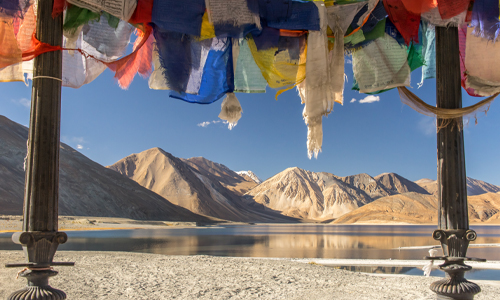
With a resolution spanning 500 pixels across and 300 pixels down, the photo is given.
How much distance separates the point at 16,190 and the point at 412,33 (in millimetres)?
68880

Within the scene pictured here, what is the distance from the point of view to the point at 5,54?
3152 mm

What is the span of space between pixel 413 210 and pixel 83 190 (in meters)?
77.3

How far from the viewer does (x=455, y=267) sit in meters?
3.21

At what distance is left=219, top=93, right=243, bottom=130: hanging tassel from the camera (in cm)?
389

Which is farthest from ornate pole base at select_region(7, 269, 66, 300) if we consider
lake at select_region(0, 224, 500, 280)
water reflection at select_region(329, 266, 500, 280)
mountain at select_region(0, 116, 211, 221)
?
mountain at select_region(0, 116, 211, 221)

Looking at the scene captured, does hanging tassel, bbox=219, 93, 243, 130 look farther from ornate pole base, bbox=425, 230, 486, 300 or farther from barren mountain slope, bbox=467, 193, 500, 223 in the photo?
barren mountain slope, bbox=467, 193, 500, 223

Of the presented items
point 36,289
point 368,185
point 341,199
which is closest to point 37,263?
point 36,289

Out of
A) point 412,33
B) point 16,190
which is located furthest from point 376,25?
point 16,190

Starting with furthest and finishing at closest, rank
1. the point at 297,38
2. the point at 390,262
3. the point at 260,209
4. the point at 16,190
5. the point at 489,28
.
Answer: the point at 260,209 → the point at 16,190 → the point at 390,262 → the point at 297,38 → the point at 489,28

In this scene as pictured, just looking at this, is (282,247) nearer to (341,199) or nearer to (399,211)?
(399,211)

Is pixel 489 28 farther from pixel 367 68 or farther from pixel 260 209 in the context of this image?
pixel 260 209

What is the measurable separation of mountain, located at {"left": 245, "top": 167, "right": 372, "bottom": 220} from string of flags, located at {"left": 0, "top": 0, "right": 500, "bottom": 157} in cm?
14159

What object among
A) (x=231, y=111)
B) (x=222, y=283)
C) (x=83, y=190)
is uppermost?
(x=83, y=190)

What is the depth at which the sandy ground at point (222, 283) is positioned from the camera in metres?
6.54
